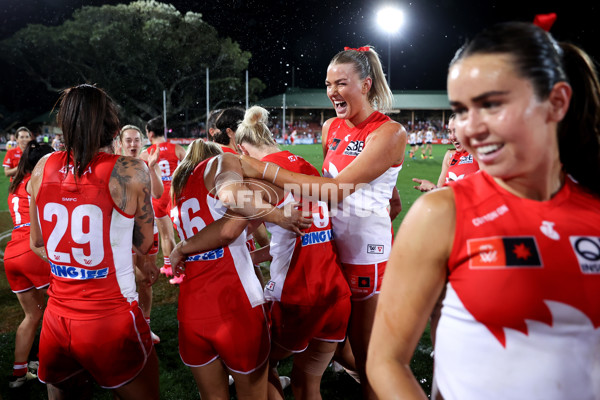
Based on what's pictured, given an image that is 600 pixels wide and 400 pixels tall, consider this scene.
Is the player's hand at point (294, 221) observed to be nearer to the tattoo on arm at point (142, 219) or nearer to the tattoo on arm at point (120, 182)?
the tattoo on arm at point (142, 219)

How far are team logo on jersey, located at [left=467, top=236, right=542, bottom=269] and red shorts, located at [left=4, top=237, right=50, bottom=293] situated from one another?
382 centimetres

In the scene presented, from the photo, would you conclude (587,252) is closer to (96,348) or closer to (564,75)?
(564,75)

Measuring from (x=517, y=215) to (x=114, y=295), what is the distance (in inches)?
80.9

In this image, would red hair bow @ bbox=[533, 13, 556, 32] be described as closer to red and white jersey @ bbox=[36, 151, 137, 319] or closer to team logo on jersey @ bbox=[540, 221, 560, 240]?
team logo on jersey @ bbox=[540, 221, 560, 240]

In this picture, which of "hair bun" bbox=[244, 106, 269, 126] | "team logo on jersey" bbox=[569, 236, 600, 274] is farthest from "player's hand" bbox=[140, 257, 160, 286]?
"team logo on jersey" bbox=[569, 236, 600, 274]

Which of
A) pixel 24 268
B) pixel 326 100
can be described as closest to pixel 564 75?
pixel 24 268

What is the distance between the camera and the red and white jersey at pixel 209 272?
2412 mm

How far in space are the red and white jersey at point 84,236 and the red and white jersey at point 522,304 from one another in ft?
6.00

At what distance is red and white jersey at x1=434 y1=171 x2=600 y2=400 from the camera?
3.72 ft

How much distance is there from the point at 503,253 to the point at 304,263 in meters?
1.71

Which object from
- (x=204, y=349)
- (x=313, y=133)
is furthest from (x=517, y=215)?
(x=313, y=133)

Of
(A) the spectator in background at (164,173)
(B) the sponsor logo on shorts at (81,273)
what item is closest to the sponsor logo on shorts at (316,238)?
(B) the sponsor logo on shorts at (81,273)

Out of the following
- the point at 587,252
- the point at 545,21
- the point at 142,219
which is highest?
the point at 545,21

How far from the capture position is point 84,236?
7.48 ft
